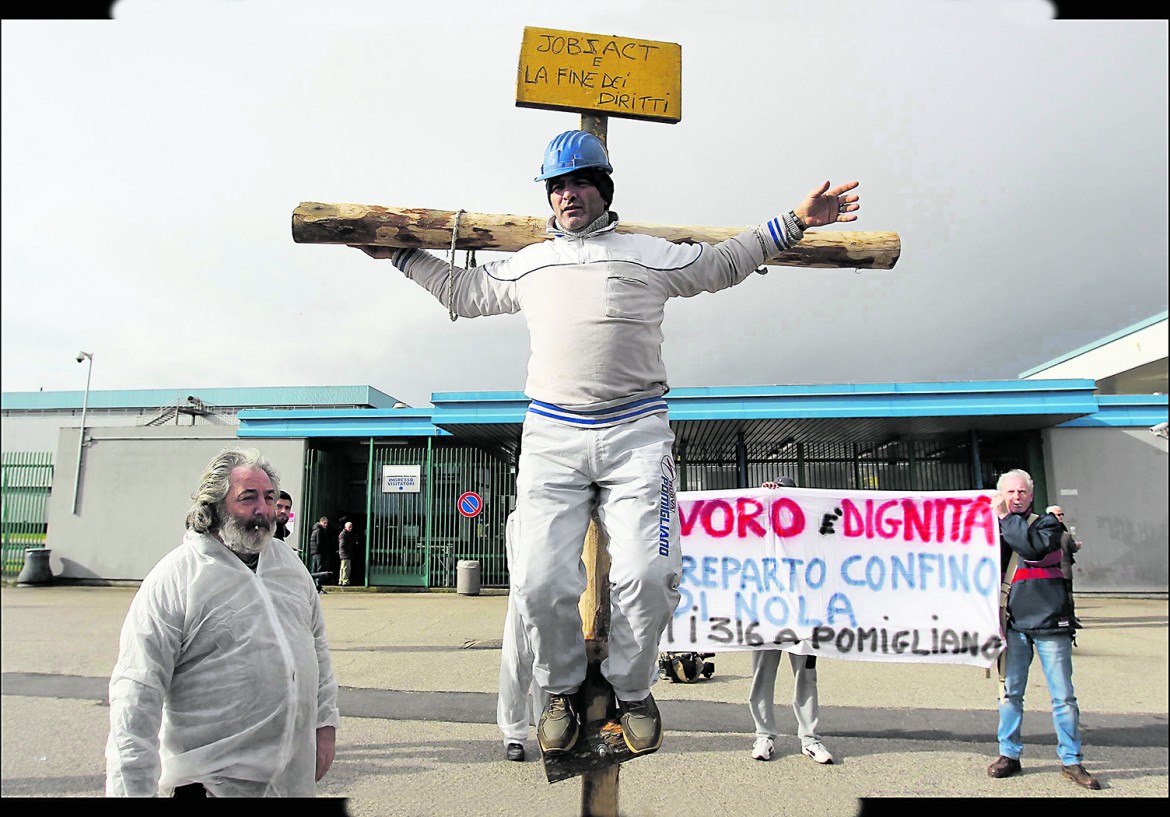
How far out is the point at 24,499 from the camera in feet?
61.3

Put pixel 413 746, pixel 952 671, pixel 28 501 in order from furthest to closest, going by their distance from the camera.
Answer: pixel 28 501
pixel 952 671
pixel 413 746

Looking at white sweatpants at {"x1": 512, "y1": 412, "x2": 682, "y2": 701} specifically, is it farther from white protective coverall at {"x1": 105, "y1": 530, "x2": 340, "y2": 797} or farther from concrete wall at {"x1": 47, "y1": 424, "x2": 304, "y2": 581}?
concrete wall at {"x1": 47, "y1": 424, "x2": 304, "y2": 581}

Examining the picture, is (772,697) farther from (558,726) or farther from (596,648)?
(558,726)

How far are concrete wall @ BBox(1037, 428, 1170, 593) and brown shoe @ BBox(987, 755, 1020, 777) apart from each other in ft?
38.9

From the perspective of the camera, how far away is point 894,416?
46.2 feet

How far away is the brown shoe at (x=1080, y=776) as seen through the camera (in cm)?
461

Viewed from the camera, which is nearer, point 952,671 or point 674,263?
point 674,263

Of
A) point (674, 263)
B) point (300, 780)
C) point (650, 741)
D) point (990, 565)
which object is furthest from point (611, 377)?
point (990, 565)

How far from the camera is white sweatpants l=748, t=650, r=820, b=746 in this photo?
5.35m

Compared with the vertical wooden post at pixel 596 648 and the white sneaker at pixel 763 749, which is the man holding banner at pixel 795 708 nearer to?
the white sneaker at pixel 763 749

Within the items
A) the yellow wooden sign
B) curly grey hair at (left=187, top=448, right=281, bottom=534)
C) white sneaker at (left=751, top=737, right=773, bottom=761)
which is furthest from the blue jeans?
curly grey hair at (left=187, top=448, right=281, bottom=534)

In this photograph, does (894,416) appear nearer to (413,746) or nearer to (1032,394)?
(1032,394)

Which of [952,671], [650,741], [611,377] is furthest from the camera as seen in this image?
[952,671]

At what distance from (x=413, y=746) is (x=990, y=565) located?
5286 millimetres
